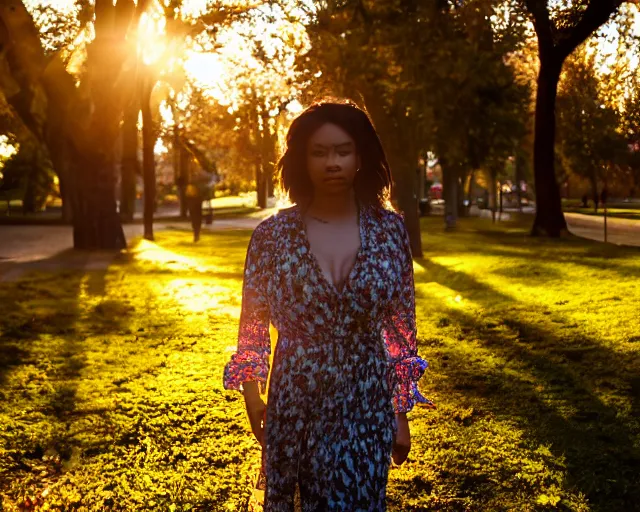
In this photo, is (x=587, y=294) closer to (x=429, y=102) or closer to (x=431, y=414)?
(x=429, y=102)

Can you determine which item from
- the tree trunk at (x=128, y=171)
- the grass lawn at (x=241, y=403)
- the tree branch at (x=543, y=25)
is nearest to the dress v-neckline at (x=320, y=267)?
the grass lawn at (x=241, y=403)

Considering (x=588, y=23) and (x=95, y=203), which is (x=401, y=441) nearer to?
(x=95, y=203)

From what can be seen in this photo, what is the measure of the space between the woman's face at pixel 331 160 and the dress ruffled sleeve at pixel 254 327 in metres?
0.28

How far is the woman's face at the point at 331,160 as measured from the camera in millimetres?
2869

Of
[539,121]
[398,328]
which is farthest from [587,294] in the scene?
[539,121]

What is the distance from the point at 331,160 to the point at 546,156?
25590 mm

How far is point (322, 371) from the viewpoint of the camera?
274cm

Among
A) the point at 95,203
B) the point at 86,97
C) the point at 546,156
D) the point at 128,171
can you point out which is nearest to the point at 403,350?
the point at 95,203

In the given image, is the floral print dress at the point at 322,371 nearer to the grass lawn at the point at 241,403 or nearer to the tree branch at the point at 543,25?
the grass lawn at the point at 241,403

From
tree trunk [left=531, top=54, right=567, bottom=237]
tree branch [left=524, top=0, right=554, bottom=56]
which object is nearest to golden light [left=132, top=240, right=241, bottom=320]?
tree trunk [left=531, top=54, right=567, bottom=237]

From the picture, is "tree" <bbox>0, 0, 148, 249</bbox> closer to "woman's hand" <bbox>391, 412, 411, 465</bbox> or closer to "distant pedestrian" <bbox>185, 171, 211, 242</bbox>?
"distant pedestrian" <bbox>185, 171, 211, 242</bbox>

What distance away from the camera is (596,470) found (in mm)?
5422

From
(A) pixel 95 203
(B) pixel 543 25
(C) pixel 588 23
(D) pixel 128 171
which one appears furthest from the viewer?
(D) pixel 128 171

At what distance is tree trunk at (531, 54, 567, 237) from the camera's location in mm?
27031
